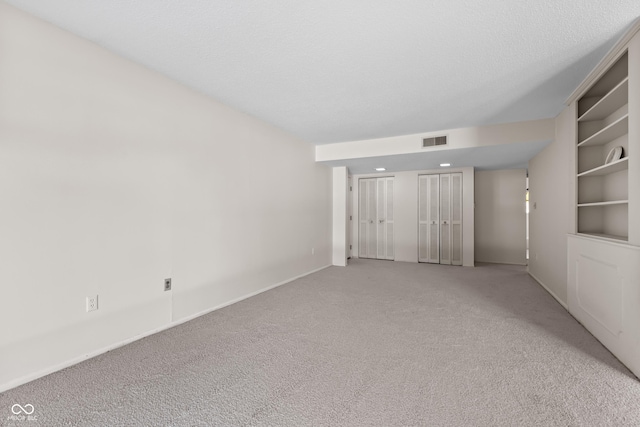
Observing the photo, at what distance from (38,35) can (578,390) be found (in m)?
4.28

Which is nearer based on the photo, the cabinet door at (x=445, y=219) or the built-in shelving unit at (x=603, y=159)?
the built-in shelving unit at (x=603, y=159)

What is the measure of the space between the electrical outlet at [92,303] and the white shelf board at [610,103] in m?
4.47

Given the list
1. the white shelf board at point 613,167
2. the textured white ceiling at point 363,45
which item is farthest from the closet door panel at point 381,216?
the white shelf board at point 613,167

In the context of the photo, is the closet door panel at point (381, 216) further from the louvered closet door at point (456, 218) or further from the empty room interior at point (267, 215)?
the empty room interior at point (267, 215)

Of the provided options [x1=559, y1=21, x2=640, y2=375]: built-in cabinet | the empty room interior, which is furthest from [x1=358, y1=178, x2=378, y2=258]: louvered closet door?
[x1=559, y1=21, x2=640, y2=375]: built-in cabinet

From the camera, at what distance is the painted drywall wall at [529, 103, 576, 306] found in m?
3.51

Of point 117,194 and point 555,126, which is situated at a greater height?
point 555,126

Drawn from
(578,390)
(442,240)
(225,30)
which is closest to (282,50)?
(225,30)

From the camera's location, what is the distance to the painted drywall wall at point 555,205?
351cm

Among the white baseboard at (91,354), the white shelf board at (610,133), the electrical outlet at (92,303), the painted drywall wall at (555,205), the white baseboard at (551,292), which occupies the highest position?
the white shelf board at (610,133)

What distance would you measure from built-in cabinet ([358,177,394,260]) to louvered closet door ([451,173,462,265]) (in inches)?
53.1

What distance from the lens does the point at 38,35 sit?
2064 millimetres

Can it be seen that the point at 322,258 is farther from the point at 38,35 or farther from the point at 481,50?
the point at 38,35

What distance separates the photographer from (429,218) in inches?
271
